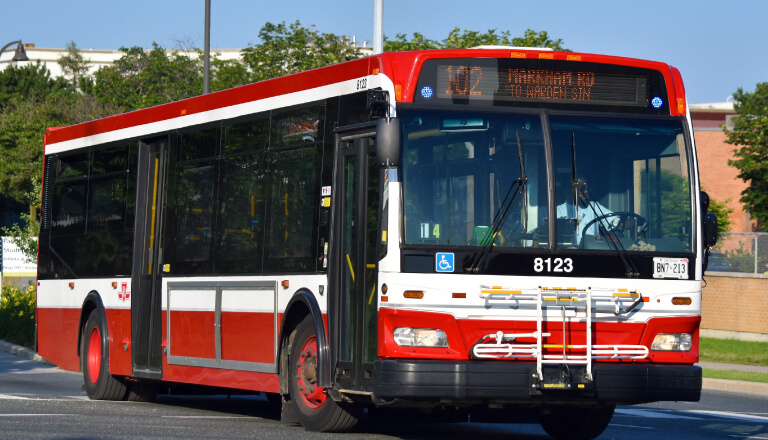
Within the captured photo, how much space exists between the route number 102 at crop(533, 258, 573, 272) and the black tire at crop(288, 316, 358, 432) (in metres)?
2.22

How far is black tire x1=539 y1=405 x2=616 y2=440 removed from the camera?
11.5 meters

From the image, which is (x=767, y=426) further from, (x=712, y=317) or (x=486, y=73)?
(x=712, y=317)

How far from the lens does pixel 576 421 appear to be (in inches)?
463

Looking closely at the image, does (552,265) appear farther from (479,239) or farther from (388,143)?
(388,143)

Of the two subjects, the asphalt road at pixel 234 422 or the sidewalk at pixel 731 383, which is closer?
the asphalt road at pixel 234 422

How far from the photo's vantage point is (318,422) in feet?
35.9

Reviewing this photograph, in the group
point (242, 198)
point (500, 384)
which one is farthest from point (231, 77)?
point (500, 384)

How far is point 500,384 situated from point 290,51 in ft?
136

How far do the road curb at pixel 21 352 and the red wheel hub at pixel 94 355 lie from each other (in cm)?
784

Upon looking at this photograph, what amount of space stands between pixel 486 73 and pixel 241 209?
3.51m

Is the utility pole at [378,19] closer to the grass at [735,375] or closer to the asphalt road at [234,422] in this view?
the asphalt road at [234,422]

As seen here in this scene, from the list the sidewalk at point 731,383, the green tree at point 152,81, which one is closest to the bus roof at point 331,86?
the sidewalk at point 731,383

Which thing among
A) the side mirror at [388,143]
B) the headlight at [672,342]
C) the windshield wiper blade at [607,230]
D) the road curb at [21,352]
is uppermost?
the side mirror at [388,143]

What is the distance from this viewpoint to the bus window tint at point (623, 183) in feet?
32.6
